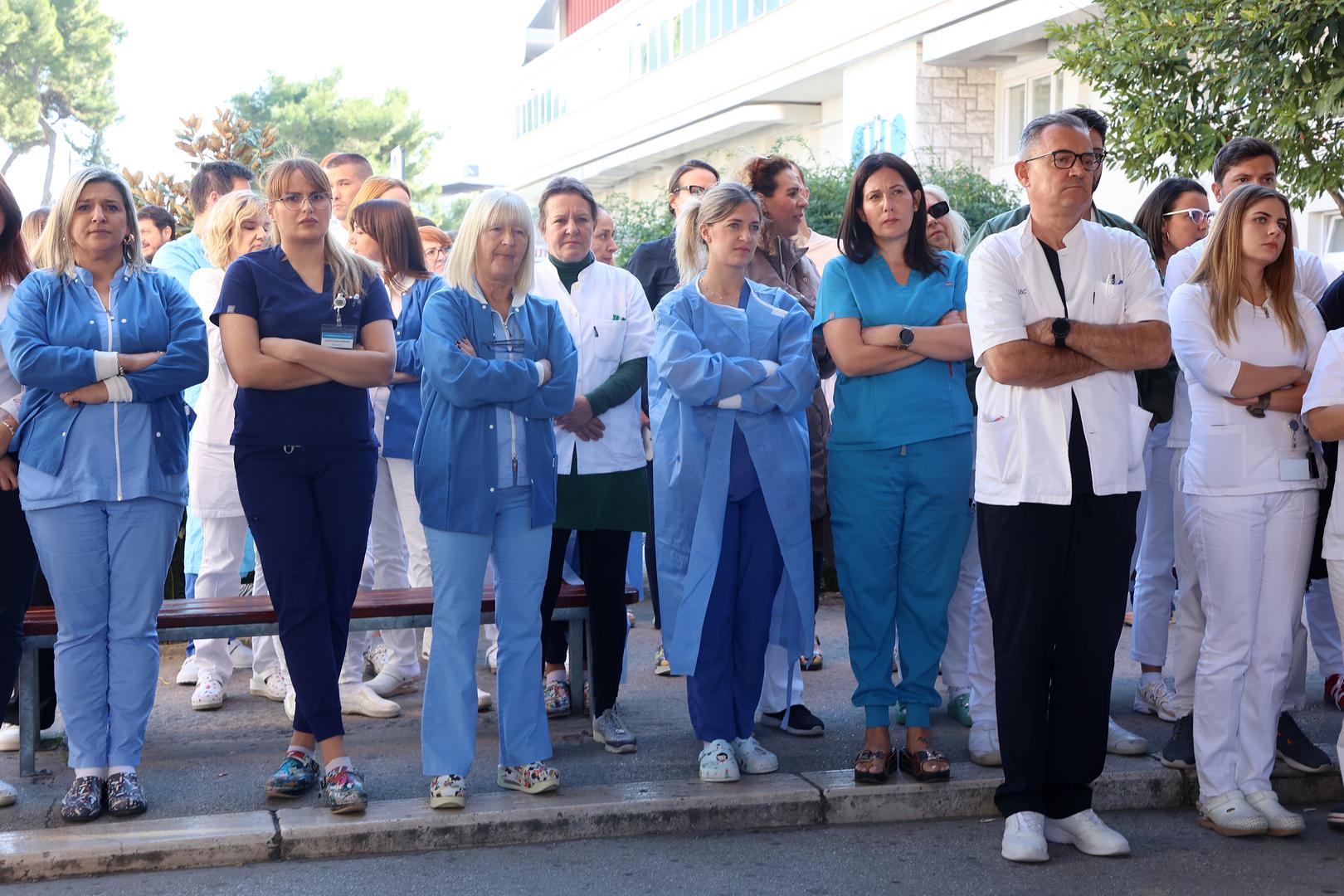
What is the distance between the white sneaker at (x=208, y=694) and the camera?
6.46 metres

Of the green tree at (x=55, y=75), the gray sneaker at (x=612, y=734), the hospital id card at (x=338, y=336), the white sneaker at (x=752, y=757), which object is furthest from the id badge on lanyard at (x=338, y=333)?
the green tree at (x=55, y=75)

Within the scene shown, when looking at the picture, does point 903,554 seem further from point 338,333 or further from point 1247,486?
point 338,333

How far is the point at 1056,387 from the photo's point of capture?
15.5 ft

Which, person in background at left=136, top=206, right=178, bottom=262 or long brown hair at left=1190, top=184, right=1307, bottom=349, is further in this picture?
person in background at left=136, top=206, right=178, bottom=262

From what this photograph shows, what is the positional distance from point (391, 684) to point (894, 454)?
9.23ft

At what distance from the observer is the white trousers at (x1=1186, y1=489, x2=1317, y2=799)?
504cm

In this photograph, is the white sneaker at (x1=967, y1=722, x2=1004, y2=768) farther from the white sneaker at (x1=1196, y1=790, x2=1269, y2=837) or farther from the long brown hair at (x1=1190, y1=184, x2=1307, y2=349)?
the long brown hair at (x1=1190, y1=184, x2=1307, y2=349)

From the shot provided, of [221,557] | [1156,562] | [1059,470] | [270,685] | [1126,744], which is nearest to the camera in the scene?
[1059,470]

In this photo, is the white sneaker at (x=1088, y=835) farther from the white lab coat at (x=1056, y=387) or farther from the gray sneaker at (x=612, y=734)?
the gray sneaker at (x=612, y=734)

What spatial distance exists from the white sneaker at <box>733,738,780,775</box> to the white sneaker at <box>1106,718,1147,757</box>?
1356 millimetres

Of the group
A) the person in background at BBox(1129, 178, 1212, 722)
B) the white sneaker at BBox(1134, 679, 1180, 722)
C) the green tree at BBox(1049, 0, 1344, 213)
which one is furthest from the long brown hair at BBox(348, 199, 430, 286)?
the green tree at BBox(1049, 0, 1344, 213)

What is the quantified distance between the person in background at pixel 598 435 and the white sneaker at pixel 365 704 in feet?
2.58

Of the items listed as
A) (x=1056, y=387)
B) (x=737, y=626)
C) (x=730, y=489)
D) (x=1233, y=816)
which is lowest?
(x=1233, y=816)

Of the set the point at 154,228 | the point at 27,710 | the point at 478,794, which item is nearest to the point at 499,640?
the point at 478,794
